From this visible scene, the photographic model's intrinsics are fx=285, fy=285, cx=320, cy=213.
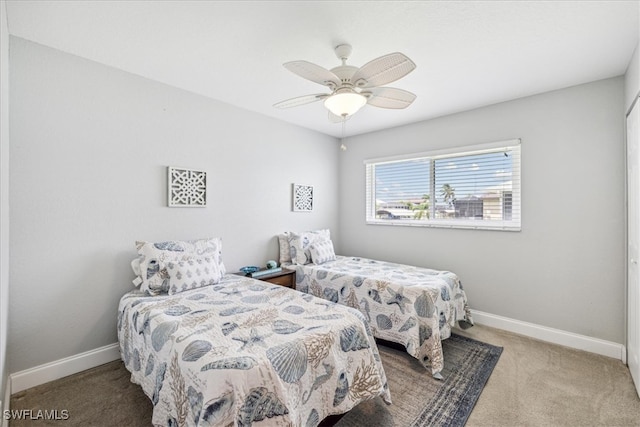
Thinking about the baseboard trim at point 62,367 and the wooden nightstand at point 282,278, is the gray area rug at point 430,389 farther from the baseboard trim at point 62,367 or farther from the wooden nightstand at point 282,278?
the baseboard trim at point 62,367

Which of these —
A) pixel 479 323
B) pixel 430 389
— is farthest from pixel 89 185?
pixel 479 323

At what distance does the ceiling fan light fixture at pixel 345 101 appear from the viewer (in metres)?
1.99

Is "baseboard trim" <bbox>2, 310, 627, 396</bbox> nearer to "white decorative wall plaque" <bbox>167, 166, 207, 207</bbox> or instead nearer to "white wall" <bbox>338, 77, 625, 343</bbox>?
"white wall" <bbox>338, 77, 625, 343</bbox>

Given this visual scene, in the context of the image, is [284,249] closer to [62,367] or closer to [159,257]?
[159,257]

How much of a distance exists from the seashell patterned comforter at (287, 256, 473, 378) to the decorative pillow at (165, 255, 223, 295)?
43.9 inches

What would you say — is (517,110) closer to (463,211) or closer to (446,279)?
(463,211)

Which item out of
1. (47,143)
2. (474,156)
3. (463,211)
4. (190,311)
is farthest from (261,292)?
(474,156)

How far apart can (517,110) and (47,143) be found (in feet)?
14.1

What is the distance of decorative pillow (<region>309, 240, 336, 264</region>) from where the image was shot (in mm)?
3529

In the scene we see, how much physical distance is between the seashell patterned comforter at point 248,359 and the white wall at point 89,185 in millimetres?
481

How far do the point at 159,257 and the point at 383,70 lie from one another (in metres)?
2.23

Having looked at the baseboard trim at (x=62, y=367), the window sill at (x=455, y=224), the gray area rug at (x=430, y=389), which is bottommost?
the gray area rug at (x=430, y=389)

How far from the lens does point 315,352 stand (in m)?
1.52

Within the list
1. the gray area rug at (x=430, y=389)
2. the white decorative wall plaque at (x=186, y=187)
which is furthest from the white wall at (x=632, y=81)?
the white decorative wall plaque at (x=186, y=187)
